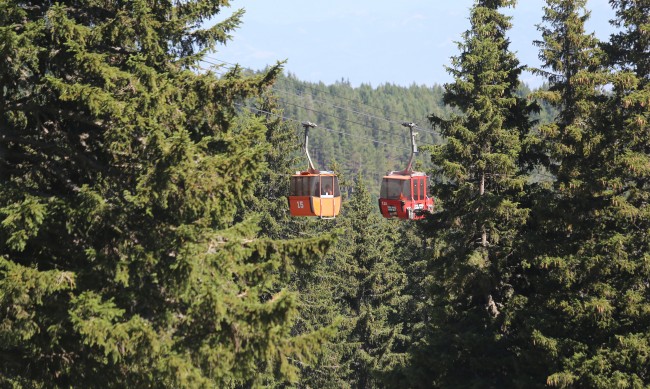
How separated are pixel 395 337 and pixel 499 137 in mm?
25944

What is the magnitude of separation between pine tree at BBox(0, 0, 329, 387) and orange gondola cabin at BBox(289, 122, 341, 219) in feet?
56.1

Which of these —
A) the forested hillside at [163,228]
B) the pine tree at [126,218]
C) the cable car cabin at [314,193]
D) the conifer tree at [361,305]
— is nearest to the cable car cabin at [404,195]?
the cable car cabin at [314,193]

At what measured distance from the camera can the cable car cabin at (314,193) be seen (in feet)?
98.7

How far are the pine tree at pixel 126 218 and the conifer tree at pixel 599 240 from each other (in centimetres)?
942

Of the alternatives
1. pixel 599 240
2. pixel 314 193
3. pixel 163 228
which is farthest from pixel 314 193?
pixel 163 228

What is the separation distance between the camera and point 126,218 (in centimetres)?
1157

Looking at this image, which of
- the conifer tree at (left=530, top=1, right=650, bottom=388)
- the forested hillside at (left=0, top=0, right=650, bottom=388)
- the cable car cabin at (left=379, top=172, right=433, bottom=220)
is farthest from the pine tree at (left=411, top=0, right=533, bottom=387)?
the cable car cabin at (left=379, top=172, right=433, bottom=220)

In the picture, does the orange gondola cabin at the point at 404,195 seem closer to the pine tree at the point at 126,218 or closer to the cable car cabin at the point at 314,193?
the cable car cabin at the point at 314,193

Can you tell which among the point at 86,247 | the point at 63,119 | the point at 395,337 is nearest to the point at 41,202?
the point at 86,247

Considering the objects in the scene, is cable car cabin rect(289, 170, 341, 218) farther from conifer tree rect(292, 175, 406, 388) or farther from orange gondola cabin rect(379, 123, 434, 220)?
conifer tree rect(292, 175, 406, 388)

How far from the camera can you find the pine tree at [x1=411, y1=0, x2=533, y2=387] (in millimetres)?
22938

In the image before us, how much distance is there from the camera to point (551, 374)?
19.4 m

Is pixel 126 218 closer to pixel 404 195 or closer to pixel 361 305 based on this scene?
pixel 404 195

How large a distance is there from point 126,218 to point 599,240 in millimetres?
12482
